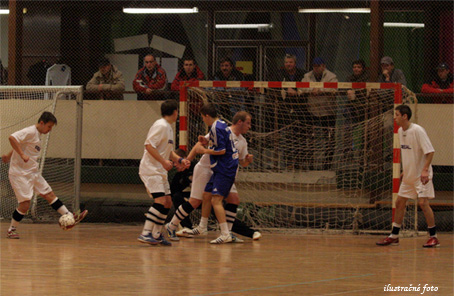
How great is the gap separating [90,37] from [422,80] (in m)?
6.71

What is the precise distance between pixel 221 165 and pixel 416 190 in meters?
2.66

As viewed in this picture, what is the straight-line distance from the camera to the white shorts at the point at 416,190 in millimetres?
9383

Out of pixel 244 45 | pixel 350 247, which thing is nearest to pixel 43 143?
pixel 244 45

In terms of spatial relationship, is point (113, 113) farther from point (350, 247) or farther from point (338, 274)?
point (338, 274)

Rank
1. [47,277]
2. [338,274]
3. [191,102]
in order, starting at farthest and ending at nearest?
[191,102]
[338,274]
[47,277]

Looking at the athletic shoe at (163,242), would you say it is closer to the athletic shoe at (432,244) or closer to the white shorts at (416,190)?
the white shorts at (416,190)

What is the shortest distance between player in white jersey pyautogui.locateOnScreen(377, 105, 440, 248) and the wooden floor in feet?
1.10

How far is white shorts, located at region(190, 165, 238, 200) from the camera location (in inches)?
377

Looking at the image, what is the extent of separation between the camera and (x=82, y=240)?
9.40 m

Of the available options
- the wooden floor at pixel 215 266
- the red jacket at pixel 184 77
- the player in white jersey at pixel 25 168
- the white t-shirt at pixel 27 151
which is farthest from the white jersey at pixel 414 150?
the white t-shirt at pixel 27 151

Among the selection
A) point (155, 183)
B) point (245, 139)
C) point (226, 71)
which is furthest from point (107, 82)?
point (155, 183)

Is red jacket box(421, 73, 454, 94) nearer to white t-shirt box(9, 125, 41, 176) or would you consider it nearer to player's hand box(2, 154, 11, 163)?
white t-shirt box(9, 125, 41, 176)

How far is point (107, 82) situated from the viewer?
12766 mm

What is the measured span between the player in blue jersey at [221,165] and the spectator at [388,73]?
376 cm
